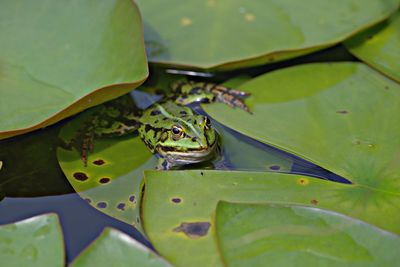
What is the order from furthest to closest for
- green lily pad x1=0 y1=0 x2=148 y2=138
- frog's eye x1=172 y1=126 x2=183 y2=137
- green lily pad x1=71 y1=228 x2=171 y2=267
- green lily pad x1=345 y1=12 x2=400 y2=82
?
green lily pad x1=345 y1=12 x2=400 y2=82, frog's eye x1=172 y1=126 x2=183 y2=137, green lily pad x1=0 y1=0 x2=148 y2=138, green lily pad x1=71 y1=228 x2=171 y2=267

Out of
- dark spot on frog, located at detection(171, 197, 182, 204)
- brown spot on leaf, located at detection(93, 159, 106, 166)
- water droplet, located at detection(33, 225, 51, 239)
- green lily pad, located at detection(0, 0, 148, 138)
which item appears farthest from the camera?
brown spot on leaf, located at detection(93, 159, 106, 166)

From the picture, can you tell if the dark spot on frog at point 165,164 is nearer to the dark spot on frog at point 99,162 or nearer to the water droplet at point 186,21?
the dark spot on frog at point 99,162

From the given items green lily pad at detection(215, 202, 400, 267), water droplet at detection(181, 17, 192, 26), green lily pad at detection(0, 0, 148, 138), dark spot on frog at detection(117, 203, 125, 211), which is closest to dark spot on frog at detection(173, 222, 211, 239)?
green lily pad at detection(215, 202, 400, 267)

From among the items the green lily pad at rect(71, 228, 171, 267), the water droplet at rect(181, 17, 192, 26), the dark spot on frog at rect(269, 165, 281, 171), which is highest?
the water droplet at rect(181, 17, 192, 26)

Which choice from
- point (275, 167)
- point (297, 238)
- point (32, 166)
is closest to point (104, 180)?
point (32, 166)

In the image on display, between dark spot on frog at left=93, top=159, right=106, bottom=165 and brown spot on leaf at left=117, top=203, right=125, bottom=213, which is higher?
dark spot on frog at left=93, top=159, right=106, bottom=165

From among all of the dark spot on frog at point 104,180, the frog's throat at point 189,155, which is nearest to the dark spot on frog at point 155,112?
the frog's throat at point 189,155

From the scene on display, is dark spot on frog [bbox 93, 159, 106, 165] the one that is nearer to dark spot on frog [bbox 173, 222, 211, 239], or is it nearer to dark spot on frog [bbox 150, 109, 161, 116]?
dark spot on frog [bbox 150, 109, 161, 116]
